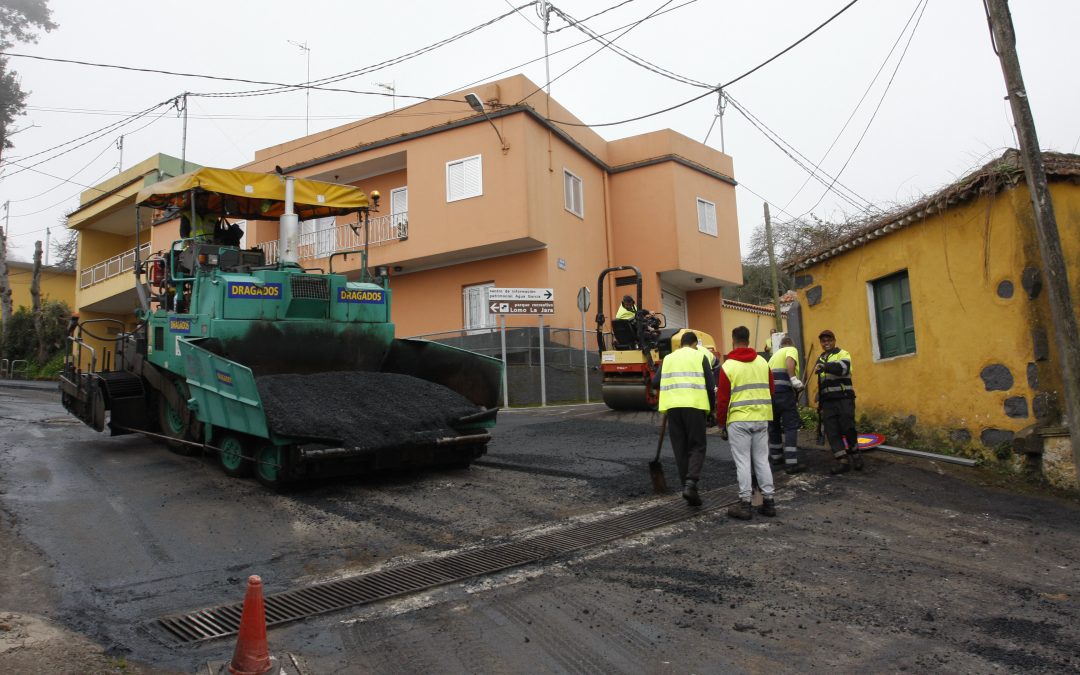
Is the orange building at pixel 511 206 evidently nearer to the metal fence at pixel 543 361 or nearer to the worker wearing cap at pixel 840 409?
the metal fence at pixel 543 361

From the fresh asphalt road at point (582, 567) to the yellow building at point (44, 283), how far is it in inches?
1369

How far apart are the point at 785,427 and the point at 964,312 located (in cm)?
252

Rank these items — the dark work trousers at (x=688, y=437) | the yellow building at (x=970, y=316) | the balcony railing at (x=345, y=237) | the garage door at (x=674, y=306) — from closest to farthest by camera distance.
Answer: the dark work trousers at (x=688, y=437), the yellow building at (x=970, y=316), the balcony railing at (x=345, y=237), the garage door at (x=674, y=306)

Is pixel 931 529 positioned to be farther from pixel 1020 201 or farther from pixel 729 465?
pixel 1020 201

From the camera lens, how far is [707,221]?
73.3 ft

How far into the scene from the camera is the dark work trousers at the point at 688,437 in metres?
6.77

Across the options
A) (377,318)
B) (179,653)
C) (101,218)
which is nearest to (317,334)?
(377,318)

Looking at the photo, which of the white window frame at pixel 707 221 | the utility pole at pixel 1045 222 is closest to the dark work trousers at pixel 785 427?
the utility pole at pixel 1045 222

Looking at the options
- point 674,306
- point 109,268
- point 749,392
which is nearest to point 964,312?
point 749,392

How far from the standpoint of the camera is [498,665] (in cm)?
369

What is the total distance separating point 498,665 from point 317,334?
18.1 ft

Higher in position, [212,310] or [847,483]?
[212,310]

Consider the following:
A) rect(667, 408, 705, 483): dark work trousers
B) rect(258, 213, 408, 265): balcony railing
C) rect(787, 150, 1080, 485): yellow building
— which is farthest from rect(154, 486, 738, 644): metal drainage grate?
rect(258, 213, 408, 265): balcony railing

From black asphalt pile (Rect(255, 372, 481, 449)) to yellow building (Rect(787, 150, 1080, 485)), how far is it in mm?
5609
